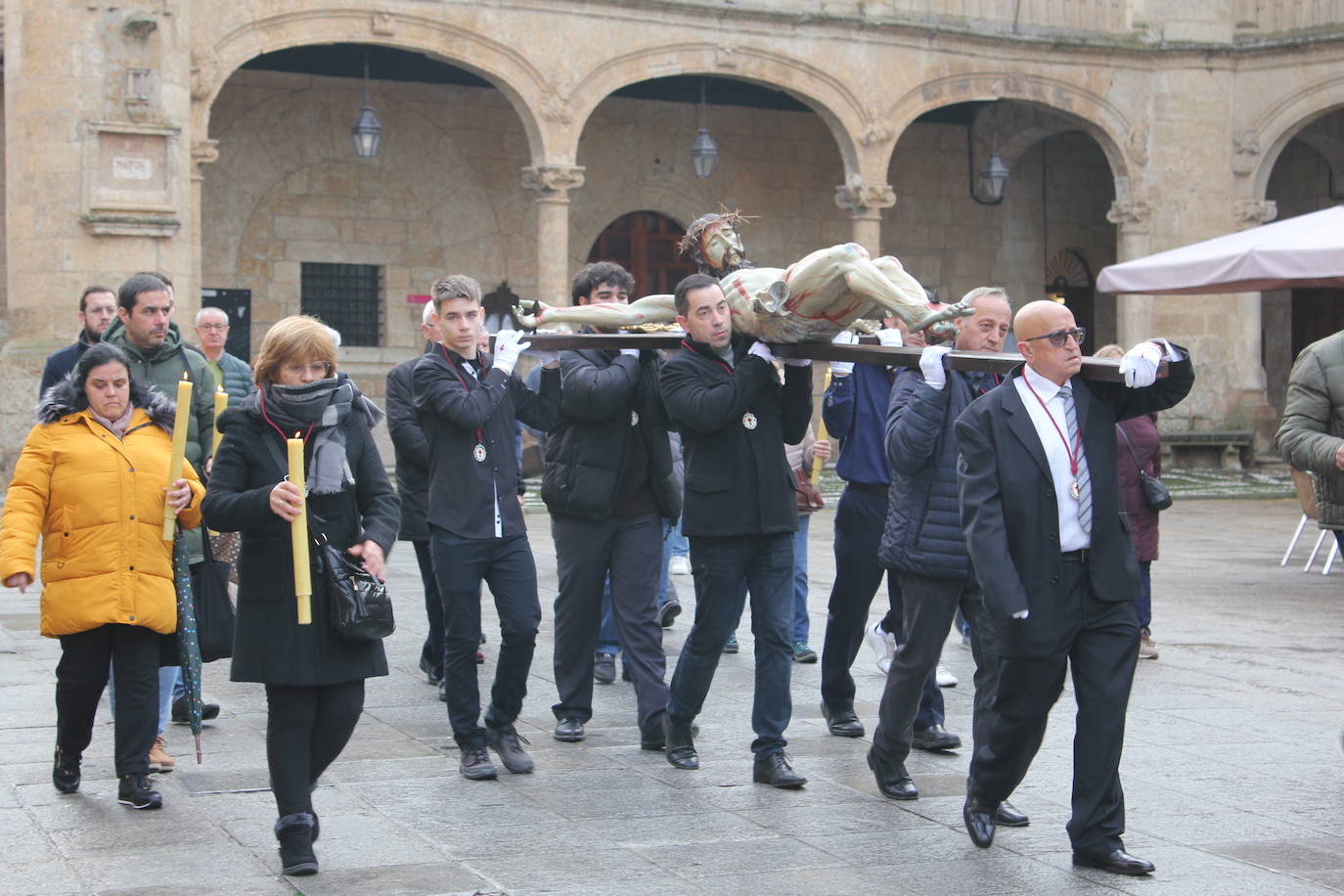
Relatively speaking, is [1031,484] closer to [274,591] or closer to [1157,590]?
[274,591]

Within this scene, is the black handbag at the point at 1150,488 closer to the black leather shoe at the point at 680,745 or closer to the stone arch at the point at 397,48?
the black leather shoe at the point at 680,745

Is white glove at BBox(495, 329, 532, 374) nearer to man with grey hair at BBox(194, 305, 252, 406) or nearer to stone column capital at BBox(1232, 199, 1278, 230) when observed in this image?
man with grey hair at BBox(194, 305, 252, 406)

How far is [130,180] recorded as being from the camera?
16.5 meters

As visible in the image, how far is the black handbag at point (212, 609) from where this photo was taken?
245 inches

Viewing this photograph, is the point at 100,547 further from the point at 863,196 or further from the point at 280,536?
the point at 863,196

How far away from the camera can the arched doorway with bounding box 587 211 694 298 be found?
23.6 m

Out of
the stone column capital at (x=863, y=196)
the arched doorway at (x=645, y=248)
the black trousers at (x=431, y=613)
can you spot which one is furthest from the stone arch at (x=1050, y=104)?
the black trousers at (x=431, y=613)

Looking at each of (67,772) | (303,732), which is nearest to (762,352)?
(303,732)

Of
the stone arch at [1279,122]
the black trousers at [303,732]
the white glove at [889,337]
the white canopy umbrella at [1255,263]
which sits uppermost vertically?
the stone arch at [1279,122]

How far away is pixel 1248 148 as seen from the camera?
2280 cm

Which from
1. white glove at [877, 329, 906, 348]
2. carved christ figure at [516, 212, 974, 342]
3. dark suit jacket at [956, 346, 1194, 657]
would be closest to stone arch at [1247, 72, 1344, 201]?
carved christ figure at [516, 212, 974, 342]

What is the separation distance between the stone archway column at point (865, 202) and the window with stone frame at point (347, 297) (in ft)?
19.0

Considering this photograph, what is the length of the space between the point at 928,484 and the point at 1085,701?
115 centimetres

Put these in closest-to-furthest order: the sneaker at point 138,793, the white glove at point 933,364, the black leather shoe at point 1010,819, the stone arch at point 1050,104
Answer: the black leather shoe at point 1010,819 < the sneaker at point 138,793 < the white glove at point 933,364 < the stone arch at point 1050,104
